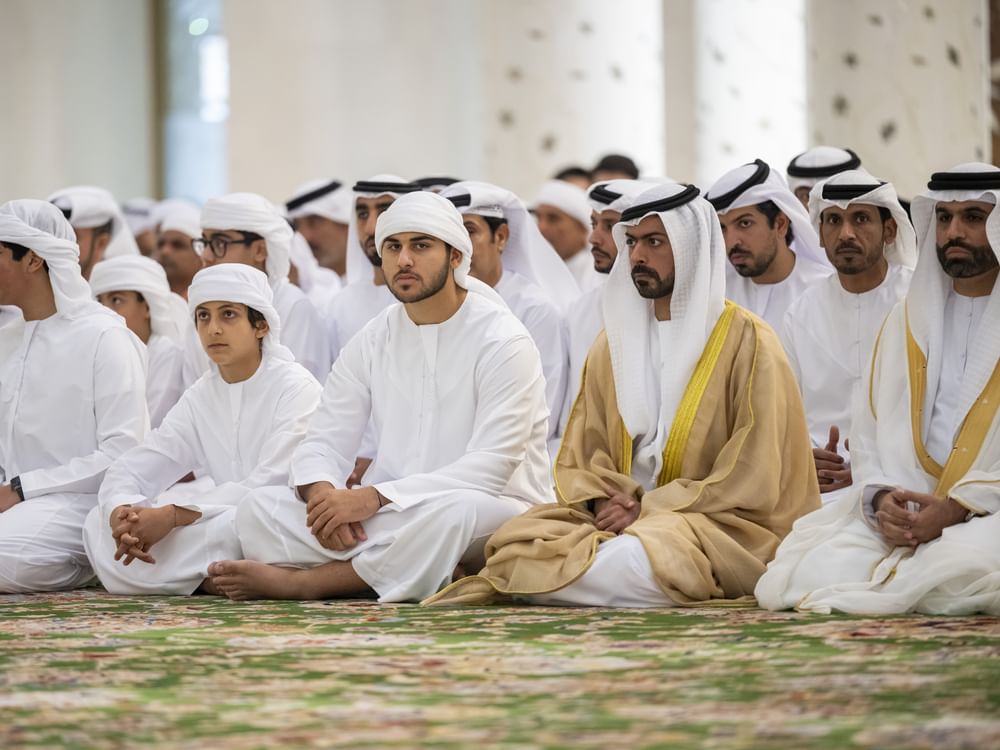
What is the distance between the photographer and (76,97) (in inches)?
516

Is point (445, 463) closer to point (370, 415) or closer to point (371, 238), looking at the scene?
point (370, 415)

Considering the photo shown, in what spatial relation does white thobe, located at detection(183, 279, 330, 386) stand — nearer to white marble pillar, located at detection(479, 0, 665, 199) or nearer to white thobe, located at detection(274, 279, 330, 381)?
white thobe, located at detection(274, 279, 330, 381)

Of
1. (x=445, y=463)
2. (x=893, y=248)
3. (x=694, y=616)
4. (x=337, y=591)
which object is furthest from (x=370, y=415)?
(x=893, y=248)

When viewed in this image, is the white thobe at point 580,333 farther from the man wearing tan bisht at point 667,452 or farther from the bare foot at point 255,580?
the bare foot at point 255,580

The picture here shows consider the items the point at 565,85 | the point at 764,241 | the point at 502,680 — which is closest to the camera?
the point at 502,680

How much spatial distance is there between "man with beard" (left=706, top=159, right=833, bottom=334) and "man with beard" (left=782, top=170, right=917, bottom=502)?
23 centimetres

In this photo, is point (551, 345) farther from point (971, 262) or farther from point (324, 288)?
point (971, 262)

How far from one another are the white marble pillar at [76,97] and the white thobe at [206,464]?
24.0ft

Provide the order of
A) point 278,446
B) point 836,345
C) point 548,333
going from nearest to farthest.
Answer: point 278,446 → point 836,345 → point 548,333

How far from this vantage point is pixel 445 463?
→ 215 inches

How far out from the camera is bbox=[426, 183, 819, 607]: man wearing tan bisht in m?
4.82

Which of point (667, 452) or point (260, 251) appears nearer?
point (667, 452)

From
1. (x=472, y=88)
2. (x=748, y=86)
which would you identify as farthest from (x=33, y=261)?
(x=472, y=88)

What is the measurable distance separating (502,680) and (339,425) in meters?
2.15
